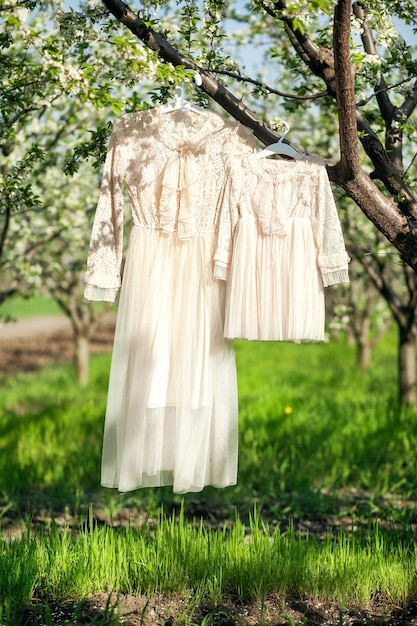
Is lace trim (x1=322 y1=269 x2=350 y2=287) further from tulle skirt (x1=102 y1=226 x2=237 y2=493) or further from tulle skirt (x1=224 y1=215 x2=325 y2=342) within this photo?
tulle skirt (x1=102 y1=226 x2=237 y2=493)

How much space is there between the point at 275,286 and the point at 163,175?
68cm

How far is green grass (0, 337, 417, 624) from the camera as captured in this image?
321cm

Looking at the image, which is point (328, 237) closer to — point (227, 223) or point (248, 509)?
point (227, 223)

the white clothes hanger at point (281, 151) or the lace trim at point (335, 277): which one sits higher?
the white clothes hanger at point (281, 151)

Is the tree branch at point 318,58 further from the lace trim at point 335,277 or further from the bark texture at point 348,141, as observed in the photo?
the lace trim at point 335,277

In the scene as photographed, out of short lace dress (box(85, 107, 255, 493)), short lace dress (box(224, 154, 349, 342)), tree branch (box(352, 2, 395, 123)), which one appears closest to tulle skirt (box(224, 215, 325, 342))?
short lace dress (box(224, 154, 349, 342))

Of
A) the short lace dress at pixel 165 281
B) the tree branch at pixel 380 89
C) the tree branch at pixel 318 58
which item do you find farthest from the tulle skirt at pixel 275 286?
the tree branch at pixel 380 89

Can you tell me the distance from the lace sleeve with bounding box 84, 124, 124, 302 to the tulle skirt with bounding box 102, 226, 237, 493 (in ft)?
0.23

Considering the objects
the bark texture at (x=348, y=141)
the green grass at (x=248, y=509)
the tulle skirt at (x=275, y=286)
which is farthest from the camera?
the green grass at (x=248, y=509)

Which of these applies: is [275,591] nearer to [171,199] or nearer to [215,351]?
[215,351]

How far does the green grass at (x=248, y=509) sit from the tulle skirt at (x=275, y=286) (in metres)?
1.01

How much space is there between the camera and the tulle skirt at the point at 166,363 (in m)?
3.17

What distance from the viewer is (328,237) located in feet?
10.2

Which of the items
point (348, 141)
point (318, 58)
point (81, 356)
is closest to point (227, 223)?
point (348, 141)
